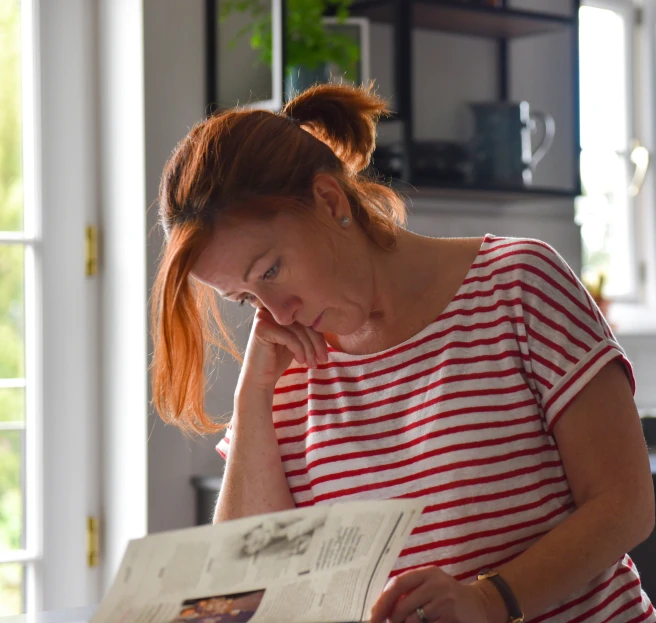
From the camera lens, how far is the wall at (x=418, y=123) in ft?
7.63

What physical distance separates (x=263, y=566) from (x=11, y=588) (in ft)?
5.46

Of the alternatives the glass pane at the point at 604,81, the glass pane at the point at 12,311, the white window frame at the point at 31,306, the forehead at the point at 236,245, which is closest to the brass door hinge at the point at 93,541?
the white window frame at the point at 31,306

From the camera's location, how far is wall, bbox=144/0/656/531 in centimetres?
232

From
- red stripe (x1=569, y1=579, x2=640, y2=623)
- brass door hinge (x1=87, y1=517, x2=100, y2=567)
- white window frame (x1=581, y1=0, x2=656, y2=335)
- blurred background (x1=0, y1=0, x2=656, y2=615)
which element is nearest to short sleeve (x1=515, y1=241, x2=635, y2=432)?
red stripe (x1=569, y1=579, x2=640, y2=623)

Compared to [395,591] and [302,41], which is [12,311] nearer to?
[302,41]

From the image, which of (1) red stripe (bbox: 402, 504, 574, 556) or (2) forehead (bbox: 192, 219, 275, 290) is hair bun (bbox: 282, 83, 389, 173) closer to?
(2) forehead (bbox: 192, 219, 275, 290)

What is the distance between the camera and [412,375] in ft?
4.49

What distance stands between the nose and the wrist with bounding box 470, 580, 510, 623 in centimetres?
42

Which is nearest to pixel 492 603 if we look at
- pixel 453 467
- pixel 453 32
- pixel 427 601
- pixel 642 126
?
pixel 427 601

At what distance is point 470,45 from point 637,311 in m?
1.27

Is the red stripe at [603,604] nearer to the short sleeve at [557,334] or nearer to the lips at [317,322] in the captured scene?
the short sleeve at [557,334]

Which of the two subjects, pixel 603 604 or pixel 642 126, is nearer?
pixel 603 604

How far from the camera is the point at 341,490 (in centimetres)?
135

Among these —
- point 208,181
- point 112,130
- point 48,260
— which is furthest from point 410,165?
point 208,181
